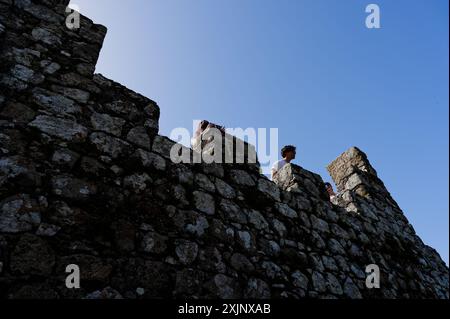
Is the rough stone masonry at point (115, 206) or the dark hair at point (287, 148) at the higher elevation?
the dark hair at point (287, 148)

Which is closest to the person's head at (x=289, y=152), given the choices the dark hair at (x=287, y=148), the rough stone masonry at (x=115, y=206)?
the dark hair at (x=287, y=148)

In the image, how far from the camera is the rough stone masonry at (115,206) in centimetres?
208

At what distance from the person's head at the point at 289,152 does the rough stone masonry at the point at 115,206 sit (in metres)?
2.70

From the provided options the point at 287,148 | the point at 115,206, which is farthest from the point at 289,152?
the point at 115,206

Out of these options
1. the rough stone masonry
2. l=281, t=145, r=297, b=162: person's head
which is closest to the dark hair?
l=281, t=145, r=297, b=162: person's head

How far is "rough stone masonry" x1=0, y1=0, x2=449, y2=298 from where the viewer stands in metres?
2.08

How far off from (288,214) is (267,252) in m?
0.65

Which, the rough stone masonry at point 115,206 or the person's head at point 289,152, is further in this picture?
the person's head at point 289,152

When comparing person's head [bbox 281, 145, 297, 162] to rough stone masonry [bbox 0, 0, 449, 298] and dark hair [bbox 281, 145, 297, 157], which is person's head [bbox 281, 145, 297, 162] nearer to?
dark hair [bbox 281, 145, 297, 157]

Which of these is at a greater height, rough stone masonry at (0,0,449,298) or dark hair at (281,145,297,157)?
dark hair at (281,145,297,157)

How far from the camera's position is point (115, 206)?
95.1 inches

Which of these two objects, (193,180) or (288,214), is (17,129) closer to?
(193,180)

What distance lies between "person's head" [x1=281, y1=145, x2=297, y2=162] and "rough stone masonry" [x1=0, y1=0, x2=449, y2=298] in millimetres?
2700

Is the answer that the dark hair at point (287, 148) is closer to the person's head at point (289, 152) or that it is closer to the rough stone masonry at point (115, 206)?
the person's head at point (289, 152)
